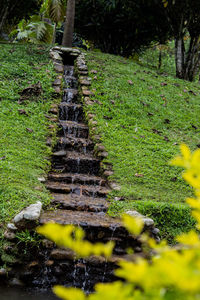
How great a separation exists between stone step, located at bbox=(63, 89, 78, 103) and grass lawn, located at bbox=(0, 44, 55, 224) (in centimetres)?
47

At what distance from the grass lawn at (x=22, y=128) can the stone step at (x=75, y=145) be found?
362mm

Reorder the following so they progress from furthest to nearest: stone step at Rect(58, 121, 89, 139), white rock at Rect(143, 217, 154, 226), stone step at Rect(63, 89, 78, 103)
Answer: stone step at Rect(63, 89, 78, 103) < stone step at Rect(58, 121, 89, 139) < white rock at Rect(143, 217, 154, 226)

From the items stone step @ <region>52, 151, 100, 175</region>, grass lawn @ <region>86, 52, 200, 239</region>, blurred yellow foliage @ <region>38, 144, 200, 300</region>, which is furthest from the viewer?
stone step @ <region>52, 151, 100, 175</region>

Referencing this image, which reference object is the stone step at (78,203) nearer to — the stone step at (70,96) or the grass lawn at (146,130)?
the grass lawn at (146,130)

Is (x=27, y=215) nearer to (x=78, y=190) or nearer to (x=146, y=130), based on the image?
(x=78, y=190)

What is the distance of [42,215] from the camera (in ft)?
13.2

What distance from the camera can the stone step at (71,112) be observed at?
782 centimetres

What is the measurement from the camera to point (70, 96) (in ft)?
28.3

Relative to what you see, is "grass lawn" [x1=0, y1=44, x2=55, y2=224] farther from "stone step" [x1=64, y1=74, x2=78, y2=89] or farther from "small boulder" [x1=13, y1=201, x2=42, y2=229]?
"stone step" [x1=64, y1=74, x2=78, y2=89]

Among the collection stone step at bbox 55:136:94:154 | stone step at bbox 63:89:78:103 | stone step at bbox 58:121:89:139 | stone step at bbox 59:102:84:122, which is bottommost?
stone step at bbox 55:136:94:154

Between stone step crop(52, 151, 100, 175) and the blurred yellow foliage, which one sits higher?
the blurred yellow foliage

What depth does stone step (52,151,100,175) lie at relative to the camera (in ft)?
19.6

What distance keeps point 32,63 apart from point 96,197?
628 cm

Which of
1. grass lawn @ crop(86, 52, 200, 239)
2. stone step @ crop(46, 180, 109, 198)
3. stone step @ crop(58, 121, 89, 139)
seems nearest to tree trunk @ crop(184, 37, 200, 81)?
grass lawn @ crop(86, 52, 200, 239)
